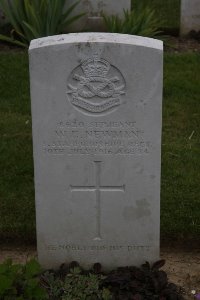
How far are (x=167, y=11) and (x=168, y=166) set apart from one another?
5266 mm

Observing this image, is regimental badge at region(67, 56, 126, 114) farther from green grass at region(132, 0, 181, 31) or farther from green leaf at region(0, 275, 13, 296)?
green grass at region(132, 0, 181, 31)

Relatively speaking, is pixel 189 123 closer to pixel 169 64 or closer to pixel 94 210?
pixel 169 64

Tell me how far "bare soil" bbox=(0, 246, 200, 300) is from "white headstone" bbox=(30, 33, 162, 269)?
0.79 ft

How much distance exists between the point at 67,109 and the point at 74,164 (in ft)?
1.14

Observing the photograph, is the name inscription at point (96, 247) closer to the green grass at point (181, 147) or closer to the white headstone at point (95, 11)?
the green grass at point (181, 147)

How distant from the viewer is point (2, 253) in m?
4.95

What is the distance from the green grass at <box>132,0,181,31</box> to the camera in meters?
9.96

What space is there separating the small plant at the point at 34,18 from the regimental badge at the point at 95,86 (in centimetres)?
436

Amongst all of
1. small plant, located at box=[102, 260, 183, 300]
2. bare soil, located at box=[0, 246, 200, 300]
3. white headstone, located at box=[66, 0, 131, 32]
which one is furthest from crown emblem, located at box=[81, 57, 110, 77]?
white headstone, located at box=[66, 0, 131, 32]

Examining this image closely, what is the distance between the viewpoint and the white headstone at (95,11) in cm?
928

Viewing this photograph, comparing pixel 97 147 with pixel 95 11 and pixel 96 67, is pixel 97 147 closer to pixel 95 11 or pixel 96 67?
pixel 96 67

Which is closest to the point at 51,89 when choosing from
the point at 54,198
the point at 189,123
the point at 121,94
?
the point at 121,94

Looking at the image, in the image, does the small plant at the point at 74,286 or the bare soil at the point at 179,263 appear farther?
the bare soil at the point at 179,263

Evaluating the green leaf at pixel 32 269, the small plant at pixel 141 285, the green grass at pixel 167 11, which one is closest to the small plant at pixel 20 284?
the green leaf at pixel 32 269
